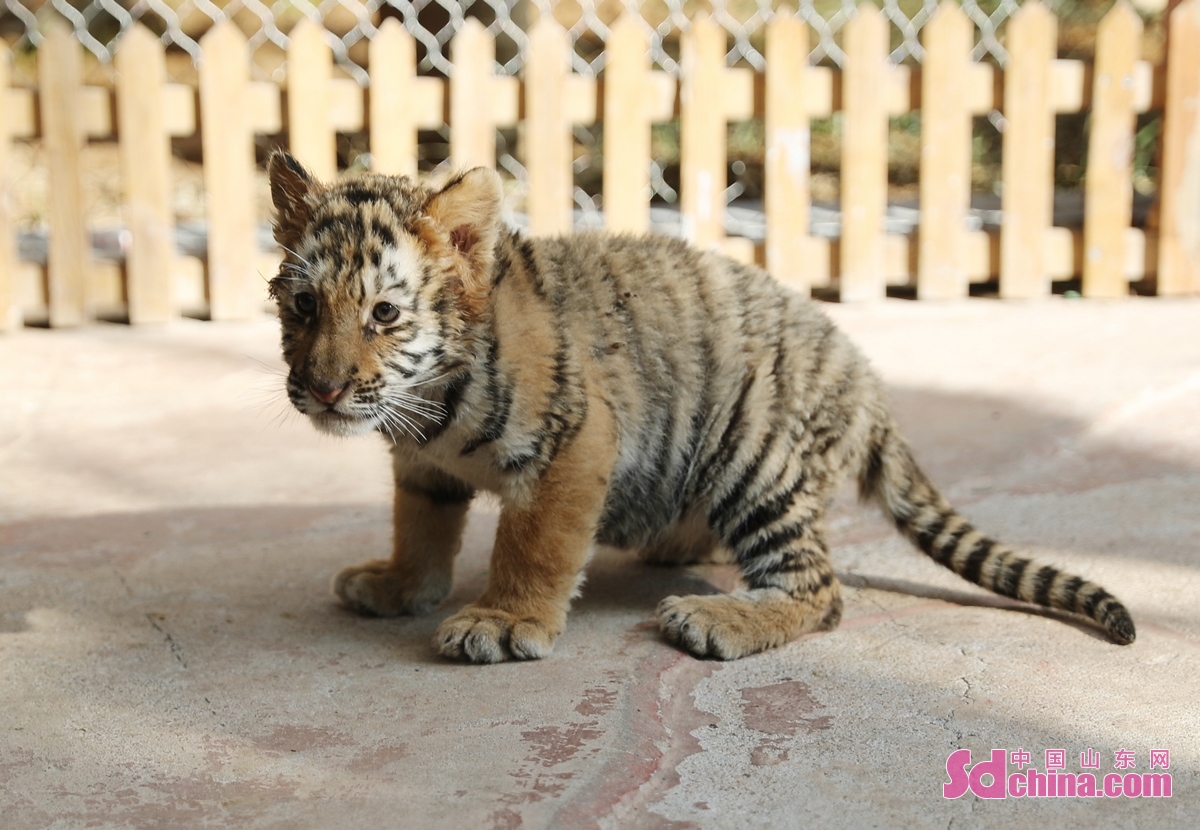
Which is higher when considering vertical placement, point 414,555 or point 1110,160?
point 1110,160

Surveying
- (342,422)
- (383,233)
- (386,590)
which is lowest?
(386,590)

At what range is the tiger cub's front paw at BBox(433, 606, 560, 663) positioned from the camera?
2.84 metres

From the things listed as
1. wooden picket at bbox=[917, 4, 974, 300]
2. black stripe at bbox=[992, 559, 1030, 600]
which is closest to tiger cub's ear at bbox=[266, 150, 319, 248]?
black stripe at bbox=[992, 559, 1030, 600]

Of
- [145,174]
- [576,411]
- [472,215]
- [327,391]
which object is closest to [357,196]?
[472,215]

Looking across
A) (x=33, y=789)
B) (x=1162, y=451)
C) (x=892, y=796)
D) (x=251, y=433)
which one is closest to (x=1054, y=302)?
(x=1162, y=451)

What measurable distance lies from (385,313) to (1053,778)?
5.10 ft

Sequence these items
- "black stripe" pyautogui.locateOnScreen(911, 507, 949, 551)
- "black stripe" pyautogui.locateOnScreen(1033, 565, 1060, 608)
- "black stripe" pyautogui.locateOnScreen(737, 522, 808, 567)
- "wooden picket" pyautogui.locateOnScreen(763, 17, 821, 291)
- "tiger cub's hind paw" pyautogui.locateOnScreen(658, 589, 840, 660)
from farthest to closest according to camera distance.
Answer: "wooden picket" pyautogui.locateOnScreen(763, 17, 821, 291)
"black stripe" pyautogui.locateOnScreen(911, 507, 949, 551)
"black stripe" pyautogui.locateOnScreen(737, 522, 808, 567)
"black stripe" pyautogui.locateOnScreen(1033, 565, 1060, 608)
"tiger cub's hind paw" pyautogui.locateOnScreen(658, 589, 840, 660)

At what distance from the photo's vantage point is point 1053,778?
228cm

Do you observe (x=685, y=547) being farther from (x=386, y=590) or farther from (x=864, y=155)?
(x=864, y=155)

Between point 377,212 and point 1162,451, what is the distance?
109 inches

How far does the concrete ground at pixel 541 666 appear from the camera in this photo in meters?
2.22

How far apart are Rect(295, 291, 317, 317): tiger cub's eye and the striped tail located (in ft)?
4.64

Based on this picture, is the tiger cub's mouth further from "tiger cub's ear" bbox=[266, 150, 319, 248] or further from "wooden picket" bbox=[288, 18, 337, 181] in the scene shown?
"wooden picket" bbox=[288, 18, 337, 181]

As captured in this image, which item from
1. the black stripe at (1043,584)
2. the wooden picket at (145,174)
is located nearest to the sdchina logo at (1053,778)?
the black stripe at (1043,584)
